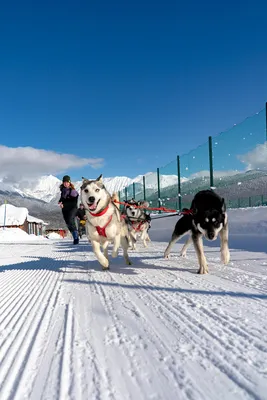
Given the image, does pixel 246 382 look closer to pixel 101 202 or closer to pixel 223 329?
pixel 223 329

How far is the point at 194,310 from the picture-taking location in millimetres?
1980

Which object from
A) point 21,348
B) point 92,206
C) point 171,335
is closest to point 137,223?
point 92,206

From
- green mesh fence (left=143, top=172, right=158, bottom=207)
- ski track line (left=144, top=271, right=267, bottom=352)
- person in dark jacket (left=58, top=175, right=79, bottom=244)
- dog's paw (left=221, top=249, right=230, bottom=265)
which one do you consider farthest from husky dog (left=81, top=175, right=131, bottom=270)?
green mesh fence (left=143, top=172, right=158, bottom=207)

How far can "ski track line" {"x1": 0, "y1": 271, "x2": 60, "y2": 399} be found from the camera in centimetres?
115

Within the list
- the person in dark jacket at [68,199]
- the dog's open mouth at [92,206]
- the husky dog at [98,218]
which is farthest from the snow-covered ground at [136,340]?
the person in dark jacket at [68,199]

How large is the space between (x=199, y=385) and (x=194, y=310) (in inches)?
36.8

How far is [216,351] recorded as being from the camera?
135cm

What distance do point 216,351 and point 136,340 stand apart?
40cm

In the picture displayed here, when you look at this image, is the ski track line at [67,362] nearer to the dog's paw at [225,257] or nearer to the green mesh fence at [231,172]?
the dog's paw at [225,257]

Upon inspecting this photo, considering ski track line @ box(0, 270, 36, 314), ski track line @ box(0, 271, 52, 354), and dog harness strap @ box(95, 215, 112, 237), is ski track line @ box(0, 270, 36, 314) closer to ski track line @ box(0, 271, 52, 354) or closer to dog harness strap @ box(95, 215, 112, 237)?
ski track line @ box(0, 271, 52, 354)

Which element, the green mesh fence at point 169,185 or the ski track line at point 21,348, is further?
the green mesh fence at point 169,185

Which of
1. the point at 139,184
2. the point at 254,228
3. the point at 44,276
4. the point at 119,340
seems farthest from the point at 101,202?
the point at 139,184

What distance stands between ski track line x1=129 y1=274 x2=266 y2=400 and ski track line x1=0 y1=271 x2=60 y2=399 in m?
0.79

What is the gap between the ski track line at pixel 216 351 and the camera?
1061 mm
